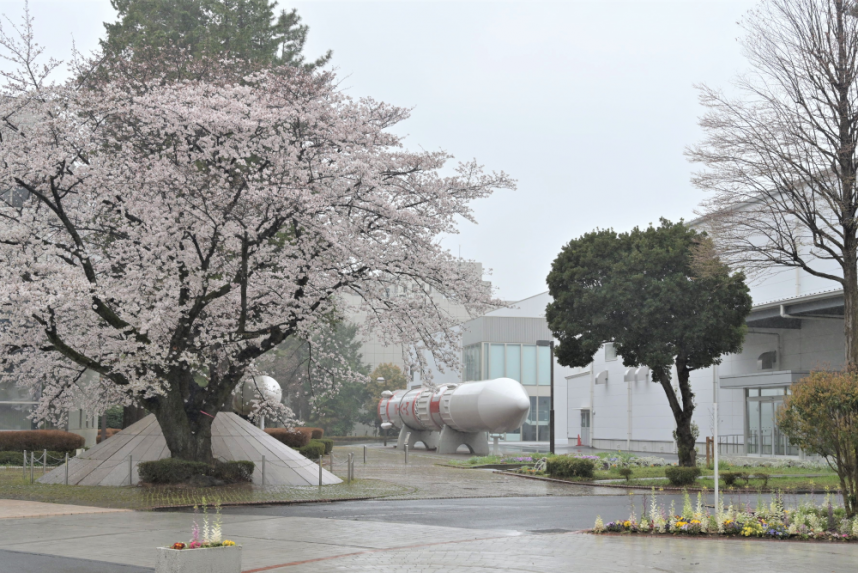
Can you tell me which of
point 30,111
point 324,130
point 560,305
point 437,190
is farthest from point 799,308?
point 30,111

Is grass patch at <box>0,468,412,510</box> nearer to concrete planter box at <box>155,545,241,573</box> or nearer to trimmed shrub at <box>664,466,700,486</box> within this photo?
trimmed shrub at <box>664,466,700,486</box>

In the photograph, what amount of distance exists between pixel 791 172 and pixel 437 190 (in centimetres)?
→ 903

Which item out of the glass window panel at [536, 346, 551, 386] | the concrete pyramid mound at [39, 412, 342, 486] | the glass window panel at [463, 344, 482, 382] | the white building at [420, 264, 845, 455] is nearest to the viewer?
the concrete pyramid mound at [39, 412, 342, 486]

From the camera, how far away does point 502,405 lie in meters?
42.2

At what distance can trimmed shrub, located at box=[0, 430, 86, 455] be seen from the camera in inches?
1427

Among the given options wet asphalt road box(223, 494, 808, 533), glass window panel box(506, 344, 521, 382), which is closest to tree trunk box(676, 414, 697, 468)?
wet asphalt road box(223, 494, 808, 533)

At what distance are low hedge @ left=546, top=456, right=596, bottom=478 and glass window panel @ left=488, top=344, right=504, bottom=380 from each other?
4151cm

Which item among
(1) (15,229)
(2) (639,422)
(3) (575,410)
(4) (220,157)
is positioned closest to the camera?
(1) (15,229)

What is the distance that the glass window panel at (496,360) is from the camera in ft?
232

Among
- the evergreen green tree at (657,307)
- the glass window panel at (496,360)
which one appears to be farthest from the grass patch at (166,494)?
the glass window panel at (496,360)

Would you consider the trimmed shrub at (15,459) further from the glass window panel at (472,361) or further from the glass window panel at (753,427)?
the glass window panel at (472,361)

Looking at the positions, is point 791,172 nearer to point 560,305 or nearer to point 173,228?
point 560,305

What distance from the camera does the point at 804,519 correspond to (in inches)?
513

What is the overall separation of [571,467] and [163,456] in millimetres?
12634
